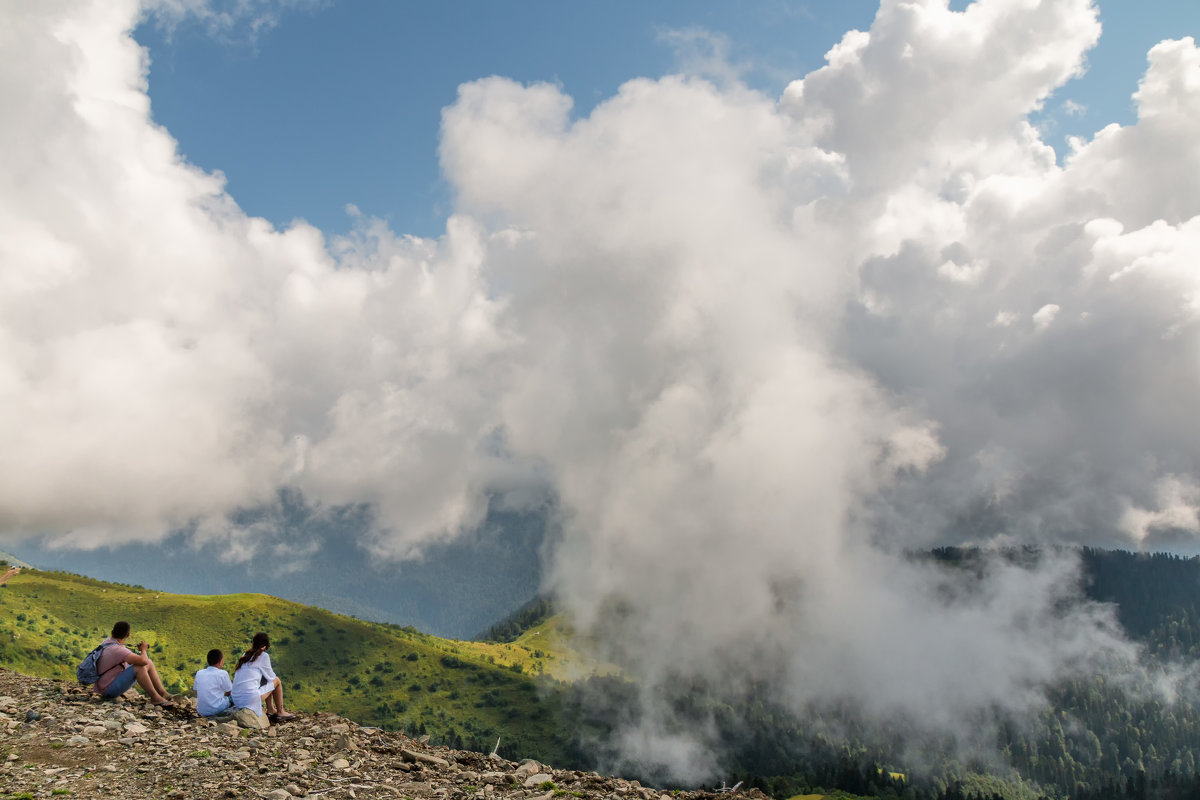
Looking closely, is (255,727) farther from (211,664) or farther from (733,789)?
(733,789)

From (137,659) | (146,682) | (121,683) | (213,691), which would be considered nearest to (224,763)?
(213,691)

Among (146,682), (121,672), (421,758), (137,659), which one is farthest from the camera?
(121,672)

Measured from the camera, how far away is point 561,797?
2372 cm

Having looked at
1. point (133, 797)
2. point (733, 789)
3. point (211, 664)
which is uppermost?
point (211, 664)

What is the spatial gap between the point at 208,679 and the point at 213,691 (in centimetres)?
55

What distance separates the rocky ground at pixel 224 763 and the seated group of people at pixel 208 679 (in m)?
0.68

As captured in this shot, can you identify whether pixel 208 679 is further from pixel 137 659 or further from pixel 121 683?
pixel 121 683

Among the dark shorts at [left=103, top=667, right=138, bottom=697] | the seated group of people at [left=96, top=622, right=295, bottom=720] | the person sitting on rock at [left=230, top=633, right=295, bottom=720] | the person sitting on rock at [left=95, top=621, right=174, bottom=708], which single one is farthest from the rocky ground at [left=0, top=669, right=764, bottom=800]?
the person sitting on rock at [left=230, top=633, right=295, bottom=720]

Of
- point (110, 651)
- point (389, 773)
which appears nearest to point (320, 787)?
point (389, 773)

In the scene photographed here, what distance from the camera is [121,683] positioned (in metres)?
29.9

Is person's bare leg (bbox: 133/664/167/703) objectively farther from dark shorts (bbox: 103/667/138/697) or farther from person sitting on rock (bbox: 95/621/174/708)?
dark shorts (bbox: 103/667/138/697)

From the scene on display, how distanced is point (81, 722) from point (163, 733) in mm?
3438

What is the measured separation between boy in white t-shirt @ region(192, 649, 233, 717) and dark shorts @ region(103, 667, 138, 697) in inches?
129

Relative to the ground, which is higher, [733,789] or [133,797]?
[133,797]
